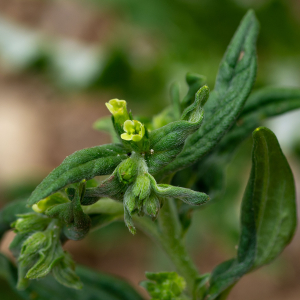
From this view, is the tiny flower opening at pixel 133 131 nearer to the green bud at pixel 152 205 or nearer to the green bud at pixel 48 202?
the green bud at pixel 152 205

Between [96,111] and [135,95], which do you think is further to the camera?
[96,111]

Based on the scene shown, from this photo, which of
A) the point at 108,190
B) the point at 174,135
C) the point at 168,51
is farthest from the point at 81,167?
the point at 168,51

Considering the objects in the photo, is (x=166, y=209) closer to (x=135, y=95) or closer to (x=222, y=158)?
(x=222, y=158)

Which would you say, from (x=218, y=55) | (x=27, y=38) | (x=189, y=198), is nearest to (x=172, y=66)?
(x=218, y=55)

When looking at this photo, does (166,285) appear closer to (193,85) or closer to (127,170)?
(127,170)

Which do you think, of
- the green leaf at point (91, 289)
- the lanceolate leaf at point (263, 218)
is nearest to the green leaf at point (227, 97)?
the lanceolate leaf at point (263, 218)

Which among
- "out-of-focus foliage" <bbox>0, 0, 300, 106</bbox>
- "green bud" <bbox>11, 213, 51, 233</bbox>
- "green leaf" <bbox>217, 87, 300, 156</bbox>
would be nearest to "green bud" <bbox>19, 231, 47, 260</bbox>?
"green bud" <bbox>11, 213, 51, 233</bbox>
